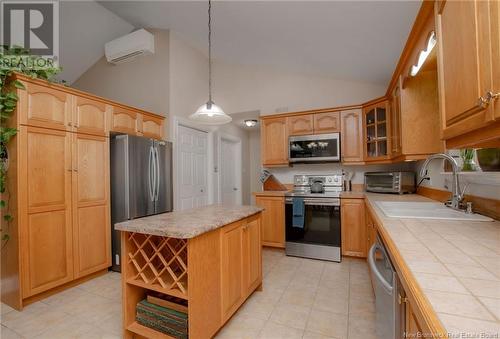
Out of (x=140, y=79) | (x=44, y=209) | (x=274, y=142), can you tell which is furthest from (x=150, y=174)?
(x=274, y=142)

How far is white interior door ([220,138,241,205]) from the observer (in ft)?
15.5

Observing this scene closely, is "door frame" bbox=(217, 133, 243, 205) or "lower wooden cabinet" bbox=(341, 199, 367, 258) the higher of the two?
"door frame" bbox=(217, 133, 243, 205)

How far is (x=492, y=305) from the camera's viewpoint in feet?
1.79

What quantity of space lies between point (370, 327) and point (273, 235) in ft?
5.86

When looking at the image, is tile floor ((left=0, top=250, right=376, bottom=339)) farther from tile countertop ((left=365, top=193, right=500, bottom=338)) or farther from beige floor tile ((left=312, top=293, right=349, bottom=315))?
tile countertop ((left=365, top=193, right=500, bottom=338))

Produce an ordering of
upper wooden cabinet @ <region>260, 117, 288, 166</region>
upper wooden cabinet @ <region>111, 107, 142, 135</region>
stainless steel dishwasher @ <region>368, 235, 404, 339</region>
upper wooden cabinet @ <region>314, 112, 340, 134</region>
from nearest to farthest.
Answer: stainless steel dishwasher @ <region>368, 235, 404, 339</region>
upper wooden cabinet @ <region>111, 107, 142, 135</region>
upper wooden cabinet @ <region>314, 112, 340, 134</region>
upper wooden cabinet @ <region>260, 117, 288, 166</region>

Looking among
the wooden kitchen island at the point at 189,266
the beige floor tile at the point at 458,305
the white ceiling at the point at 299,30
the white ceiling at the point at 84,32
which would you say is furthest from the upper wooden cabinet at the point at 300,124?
the beige floor tile at the point at 458,305

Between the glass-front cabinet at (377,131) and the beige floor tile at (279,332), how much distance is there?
2219 mm

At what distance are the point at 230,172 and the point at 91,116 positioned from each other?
9.38 ft

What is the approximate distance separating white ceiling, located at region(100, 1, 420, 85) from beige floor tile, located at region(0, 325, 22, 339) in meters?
3.29

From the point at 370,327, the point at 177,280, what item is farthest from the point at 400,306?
the point at 177,280

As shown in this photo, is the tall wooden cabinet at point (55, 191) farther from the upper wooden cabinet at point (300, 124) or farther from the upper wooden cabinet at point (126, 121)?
the upper wooden cabinet at point (300, 124)

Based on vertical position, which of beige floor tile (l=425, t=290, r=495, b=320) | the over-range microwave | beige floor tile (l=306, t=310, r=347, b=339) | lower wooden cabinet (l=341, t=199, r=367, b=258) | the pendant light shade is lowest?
beige floor tile (l=306, t=310, r=347, b=339)

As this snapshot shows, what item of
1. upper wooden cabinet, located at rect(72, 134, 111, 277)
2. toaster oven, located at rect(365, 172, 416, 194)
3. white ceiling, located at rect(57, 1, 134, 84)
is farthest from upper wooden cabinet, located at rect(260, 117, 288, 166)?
white ceiling, located at rect(57, 1, 134, 84)
